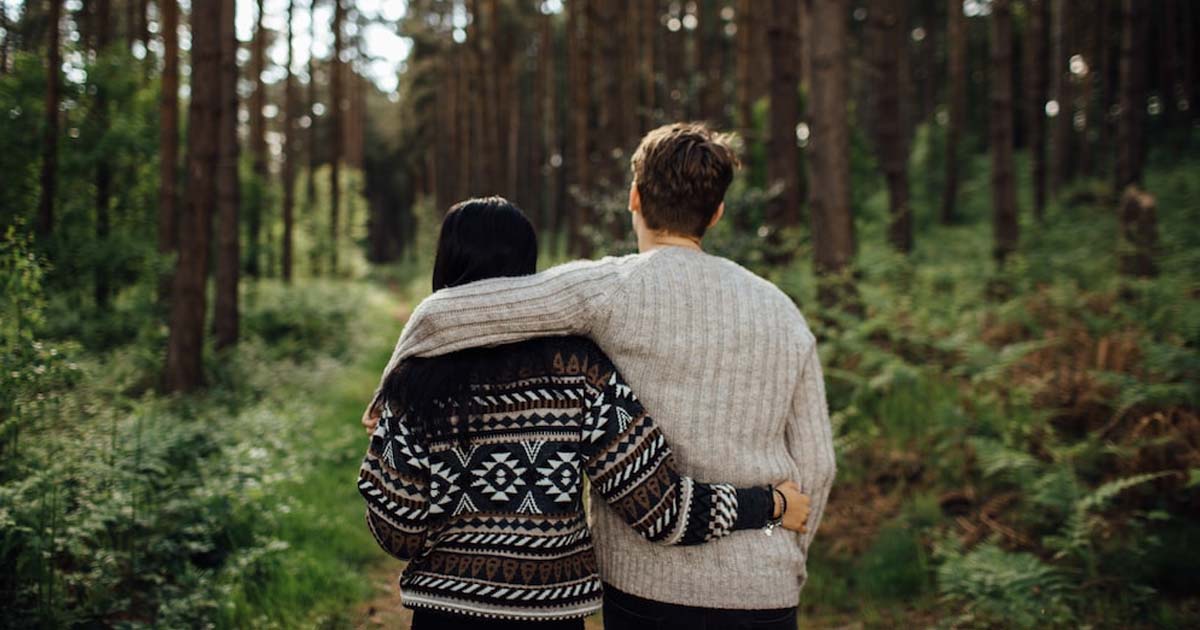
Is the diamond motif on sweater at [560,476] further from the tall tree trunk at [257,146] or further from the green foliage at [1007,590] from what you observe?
the tall tree trunk at [257,146]

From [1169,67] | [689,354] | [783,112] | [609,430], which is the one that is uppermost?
[1169,67]

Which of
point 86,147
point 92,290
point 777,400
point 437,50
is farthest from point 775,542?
point 437,50

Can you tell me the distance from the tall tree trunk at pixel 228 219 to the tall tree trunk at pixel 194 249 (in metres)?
2.83

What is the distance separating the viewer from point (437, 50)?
1378 inches

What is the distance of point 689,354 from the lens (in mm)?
2270

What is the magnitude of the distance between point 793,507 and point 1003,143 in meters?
11.9

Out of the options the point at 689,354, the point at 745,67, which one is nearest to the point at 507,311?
the point at 689,354

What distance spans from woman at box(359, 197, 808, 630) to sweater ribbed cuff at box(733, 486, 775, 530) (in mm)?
55

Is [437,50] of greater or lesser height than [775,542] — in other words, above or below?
above

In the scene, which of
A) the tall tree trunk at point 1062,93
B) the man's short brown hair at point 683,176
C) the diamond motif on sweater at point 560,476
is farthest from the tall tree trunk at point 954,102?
the diamond motif on sweater at point 560,476

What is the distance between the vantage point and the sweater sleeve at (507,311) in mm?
2160

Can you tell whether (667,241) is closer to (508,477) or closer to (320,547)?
(508,477)

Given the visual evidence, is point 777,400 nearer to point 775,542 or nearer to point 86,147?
point 775,542

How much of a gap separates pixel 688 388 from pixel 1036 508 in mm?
3717
